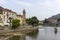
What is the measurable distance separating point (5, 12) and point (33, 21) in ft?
158

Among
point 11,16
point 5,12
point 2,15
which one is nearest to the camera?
point 2,15

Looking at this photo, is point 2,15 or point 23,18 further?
point 23,18

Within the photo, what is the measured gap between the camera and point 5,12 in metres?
84.2

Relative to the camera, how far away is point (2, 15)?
78.2m

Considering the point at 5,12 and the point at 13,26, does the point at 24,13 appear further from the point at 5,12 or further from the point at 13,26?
the point at 13,26

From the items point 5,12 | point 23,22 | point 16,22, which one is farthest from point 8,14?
point 23,22

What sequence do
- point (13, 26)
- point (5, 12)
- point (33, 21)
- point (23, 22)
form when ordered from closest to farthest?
point (13, 26) < point (5, 12) < point (23, 22) < point (33, 21)

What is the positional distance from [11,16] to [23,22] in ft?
73.8

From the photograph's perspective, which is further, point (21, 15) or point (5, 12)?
point (21, 15)

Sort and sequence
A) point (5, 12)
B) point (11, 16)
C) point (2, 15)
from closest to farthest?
point (2, 15) < point (5, 12) < point (11, 16)

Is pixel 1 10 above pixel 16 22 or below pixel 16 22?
above

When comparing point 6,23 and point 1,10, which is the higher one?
point 1,10

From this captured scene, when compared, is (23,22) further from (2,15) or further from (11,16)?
(2,15)

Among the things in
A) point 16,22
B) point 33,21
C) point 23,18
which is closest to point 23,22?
A: point 23,18
